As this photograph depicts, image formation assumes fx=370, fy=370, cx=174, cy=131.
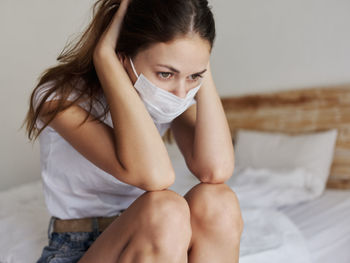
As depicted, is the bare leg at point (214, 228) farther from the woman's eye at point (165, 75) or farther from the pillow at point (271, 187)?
the pillow at point (271, 187)

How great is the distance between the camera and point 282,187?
168cm

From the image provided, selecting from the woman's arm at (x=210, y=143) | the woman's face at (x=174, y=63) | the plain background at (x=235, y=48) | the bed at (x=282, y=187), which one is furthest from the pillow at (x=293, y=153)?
the woman's face at (x=174, y=63)

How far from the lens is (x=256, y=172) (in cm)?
176

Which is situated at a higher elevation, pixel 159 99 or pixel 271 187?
pixel 159 99

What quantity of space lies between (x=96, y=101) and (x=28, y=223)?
Result: 2.14ft

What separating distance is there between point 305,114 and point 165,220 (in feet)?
4.67

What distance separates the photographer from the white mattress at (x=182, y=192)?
1.21 meters

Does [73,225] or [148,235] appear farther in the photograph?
[73,225]

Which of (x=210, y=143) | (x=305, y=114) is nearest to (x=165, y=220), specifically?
(x=210, y=143)

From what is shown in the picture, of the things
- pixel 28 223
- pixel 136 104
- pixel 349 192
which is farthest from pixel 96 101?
pixel 349 192

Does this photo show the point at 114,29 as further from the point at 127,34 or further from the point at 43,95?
the point at 43,95

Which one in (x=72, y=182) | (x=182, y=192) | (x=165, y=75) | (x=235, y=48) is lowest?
(x=182, y=192)

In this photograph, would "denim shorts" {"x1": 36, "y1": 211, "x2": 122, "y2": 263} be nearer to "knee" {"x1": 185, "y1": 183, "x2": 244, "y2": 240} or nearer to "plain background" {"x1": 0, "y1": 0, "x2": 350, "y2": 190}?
"knee" {"x1": 185, "y1": 183, "x2": 244, "y2": 240}

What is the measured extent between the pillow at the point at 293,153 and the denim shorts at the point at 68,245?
1.03 m
